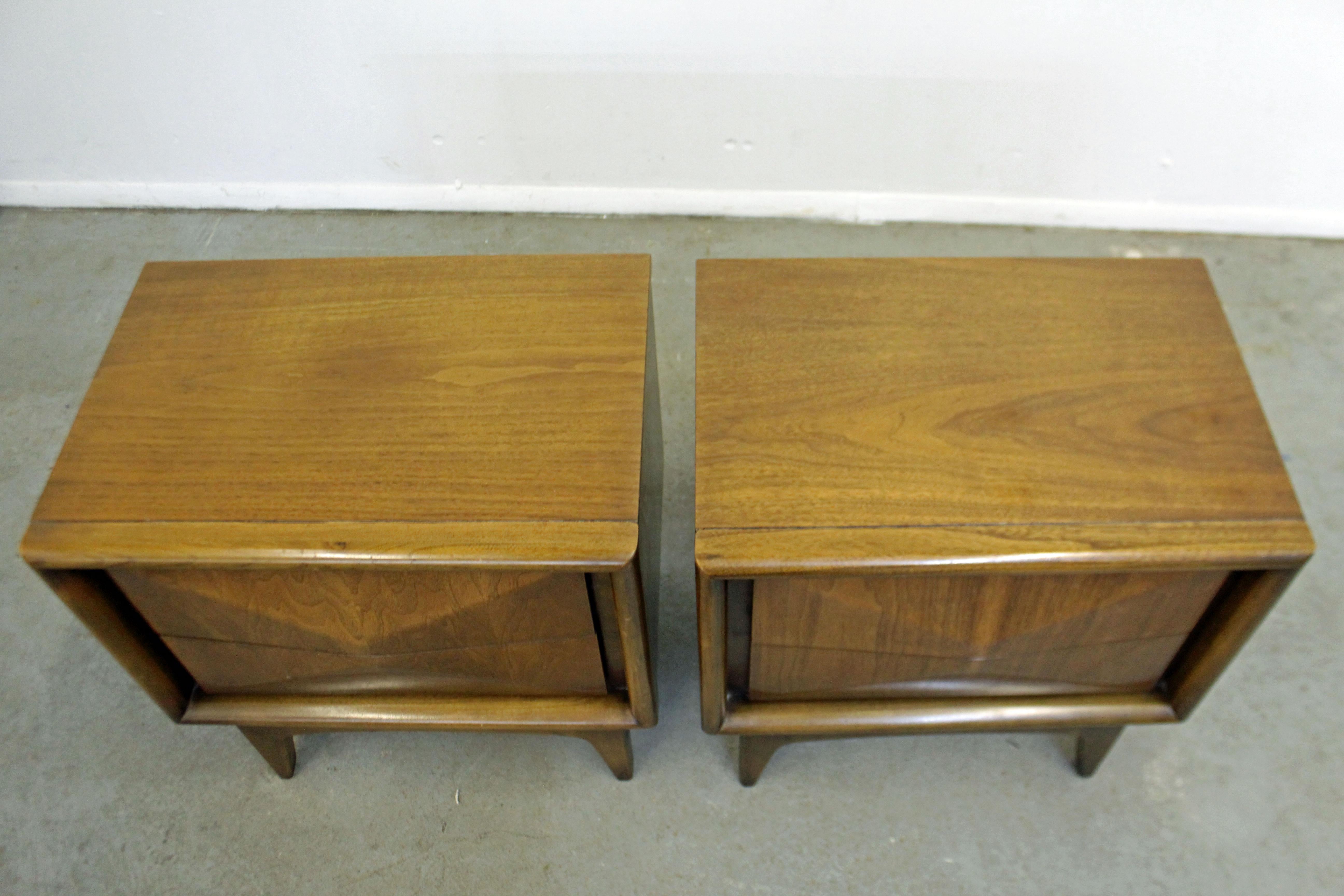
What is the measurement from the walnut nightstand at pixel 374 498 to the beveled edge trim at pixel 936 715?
5.2 inches

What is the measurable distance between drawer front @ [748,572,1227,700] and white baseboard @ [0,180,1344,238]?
1132 millimetres

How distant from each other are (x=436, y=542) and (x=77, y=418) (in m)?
0.47

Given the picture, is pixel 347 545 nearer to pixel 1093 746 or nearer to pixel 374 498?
pixel 374 498

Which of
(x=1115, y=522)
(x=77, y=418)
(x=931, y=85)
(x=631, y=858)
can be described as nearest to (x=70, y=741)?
(x=77, y=418)

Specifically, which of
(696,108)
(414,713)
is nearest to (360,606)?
(414,713)

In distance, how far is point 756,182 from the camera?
75.7 inches

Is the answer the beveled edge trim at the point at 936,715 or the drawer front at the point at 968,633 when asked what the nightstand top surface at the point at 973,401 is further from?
the beveled edge trim at the point at 936,715

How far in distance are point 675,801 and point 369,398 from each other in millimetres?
640

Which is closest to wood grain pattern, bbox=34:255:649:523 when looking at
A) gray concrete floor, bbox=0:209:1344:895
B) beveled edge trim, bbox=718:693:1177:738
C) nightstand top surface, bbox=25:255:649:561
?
nightstand top surface, bbox=25:255:649:561

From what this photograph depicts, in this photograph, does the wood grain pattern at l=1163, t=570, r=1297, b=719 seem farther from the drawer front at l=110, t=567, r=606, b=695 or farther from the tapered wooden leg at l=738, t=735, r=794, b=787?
the drawer front at l=110, t=567, r=606, b=695

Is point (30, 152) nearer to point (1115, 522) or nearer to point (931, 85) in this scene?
point (931, 85)

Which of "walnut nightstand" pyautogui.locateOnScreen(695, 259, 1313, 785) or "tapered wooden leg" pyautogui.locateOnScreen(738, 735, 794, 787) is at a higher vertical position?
"walnut nightstand" pyautogui.locateOnScreen(695, 259, 1313, 785)

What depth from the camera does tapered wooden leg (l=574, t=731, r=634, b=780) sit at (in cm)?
116

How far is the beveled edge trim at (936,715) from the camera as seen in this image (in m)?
1.08
